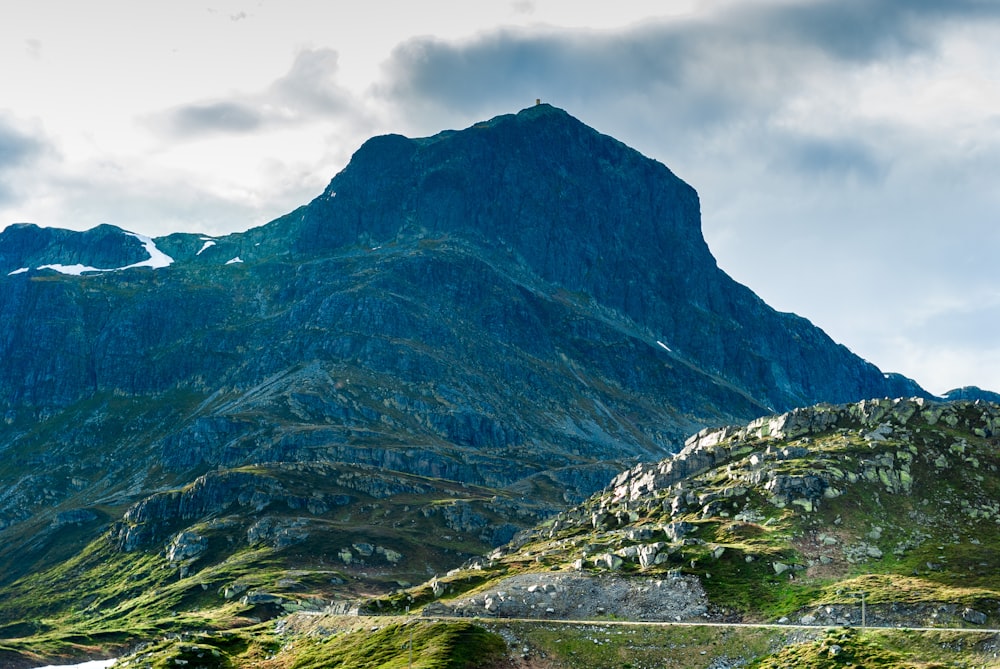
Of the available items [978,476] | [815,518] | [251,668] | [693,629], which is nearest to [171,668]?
[251,668]

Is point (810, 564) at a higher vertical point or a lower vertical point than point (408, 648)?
higher

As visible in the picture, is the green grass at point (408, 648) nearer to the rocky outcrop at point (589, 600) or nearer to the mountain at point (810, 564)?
the mountain at point (810, 564)

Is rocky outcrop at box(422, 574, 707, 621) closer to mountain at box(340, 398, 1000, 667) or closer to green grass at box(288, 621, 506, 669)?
mountain at box(340, 398, 1000, 667)

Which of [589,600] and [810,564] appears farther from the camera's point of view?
[589,600]

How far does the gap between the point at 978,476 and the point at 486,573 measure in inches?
3517

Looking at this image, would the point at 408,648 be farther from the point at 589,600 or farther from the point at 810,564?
the point at 810,564

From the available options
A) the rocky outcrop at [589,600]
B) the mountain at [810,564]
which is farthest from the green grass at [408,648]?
the rocky outcrop at [589,600]

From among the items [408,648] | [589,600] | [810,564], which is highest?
[810,564]

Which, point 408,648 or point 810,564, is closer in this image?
point 408,648

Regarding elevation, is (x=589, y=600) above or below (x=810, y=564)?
below

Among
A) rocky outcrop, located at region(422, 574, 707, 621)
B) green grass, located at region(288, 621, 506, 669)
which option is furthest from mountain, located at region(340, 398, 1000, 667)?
green grass, located at region(288, 621, 506, 669)

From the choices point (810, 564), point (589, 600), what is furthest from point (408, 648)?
point (810, 564)

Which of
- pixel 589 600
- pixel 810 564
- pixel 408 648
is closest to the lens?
pixel 408 648

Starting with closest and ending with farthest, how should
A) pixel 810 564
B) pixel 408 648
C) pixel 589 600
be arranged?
1. pixel 408 648
2. pixel 810 564
3. pixel 589 600
